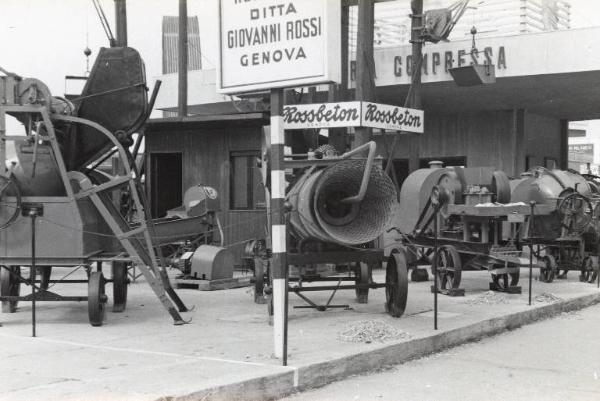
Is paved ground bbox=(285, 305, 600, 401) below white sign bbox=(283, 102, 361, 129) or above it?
below

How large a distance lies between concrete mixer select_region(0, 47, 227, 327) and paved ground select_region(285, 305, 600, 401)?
10.2ft

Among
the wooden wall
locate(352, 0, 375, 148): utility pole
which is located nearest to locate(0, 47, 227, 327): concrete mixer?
locate(352, 0, 375, 148): utility pole

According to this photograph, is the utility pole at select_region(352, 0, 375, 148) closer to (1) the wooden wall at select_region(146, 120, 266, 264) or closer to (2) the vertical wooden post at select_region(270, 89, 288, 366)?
(1) the wooden wall at select_region(146, 120, 266, 264)

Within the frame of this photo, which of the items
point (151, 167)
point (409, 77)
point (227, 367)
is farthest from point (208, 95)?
point (227, 367)

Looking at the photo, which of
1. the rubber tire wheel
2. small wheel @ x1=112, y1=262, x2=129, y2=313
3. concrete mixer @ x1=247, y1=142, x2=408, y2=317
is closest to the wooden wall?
the rubber tire wheel

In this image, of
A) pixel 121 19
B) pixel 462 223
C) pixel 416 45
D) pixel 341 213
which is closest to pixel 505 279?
pixel 462 223

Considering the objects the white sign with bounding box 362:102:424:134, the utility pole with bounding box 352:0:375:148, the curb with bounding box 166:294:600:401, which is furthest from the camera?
the utility pole with bounding box 352:0:375:148

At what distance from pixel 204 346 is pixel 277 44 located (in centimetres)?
299

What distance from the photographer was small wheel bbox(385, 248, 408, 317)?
9.54 m

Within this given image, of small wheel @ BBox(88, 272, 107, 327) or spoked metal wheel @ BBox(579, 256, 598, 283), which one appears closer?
small wheel @ BBox(88, 272, 107, 327)

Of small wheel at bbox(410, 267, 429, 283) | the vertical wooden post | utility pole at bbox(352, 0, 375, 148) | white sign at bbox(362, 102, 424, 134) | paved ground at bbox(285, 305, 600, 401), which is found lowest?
small wheel at bbox(410, 267, 429, 283)

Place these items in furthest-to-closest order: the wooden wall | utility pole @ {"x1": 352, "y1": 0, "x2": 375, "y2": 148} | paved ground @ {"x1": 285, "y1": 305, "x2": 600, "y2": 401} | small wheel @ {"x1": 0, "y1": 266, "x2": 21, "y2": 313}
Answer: the wooden wall < utility pole @ {"x1": 352, "y1": 0, "x2": 375, "y2": 148} < small wheel @ {"x1": 0, "y1": 266, "x2": 21, "y2": 313} < paved ground @ {"x1": 285, "y1": 305, "x2": 600, "y2": 401}

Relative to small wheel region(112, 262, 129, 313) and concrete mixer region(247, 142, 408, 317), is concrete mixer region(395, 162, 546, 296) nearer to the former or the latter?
concrete mixer region(247, 142, 408, 317)

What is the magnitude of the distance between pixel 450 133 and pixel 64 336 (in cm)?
1903
